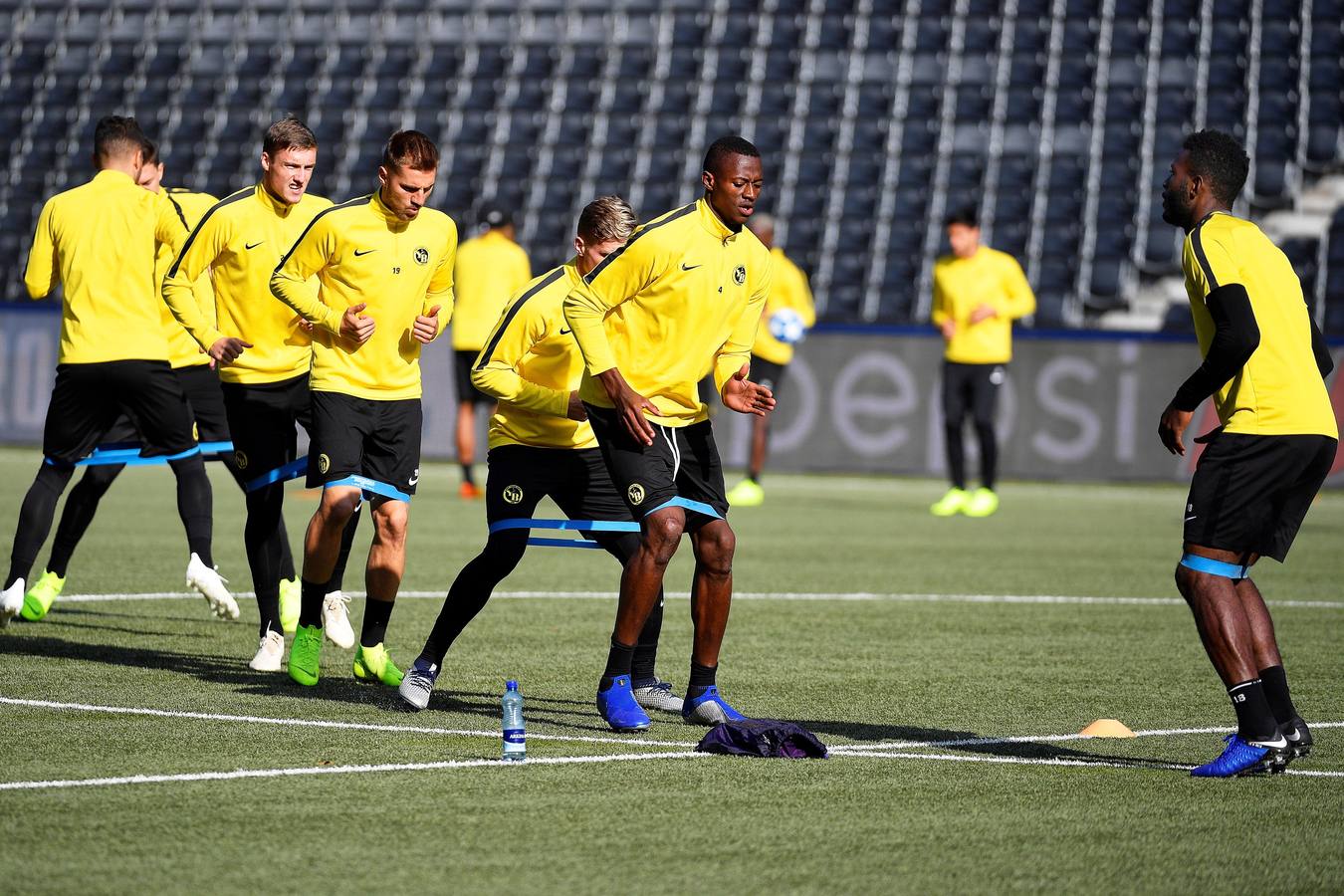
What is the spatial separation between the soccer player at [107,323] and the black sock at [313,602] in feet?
4.58

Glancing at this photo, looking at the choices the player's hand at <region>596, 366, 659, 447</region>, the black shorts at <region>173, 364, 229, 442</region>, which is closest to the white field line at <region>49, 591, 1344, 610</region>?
the black shorts at <region>173, 364, 229, 442</region>

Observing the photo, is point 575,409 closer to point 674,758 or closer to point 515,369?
point 515,369

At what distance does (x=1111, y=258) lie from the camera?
24.0 meters

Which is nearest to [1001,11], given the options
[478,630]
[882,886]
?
[478,630]

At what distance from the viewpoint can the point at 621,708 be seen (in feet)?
21.2

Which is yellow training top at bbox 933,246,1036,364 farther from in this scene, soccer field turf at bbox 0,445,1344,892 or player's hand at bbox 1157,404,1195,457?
player's hand at bbox 1157,404,1195,457

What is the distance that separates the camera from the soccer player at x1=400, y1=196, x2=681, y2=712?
6.99 metres

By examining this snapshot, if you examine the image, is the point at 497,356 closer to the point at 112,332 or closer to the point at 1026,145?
the point at 112,332

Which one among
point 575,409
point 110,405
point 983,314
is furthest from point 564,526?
point 983,314

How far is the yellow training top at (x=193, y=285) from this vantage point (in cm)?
855

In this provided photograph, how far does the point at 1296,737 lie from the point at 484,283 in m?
12.6

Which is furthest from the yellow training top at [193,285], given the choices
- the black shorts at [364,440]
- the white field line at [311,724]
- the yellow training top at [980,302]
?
the yellow training top at [980,302]

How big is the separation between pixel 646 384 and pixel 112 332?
10.5 feet

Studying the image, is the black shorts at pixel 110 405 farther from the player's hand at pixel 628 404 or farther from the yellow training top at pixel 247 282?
the player's hand at pixel 628 404
